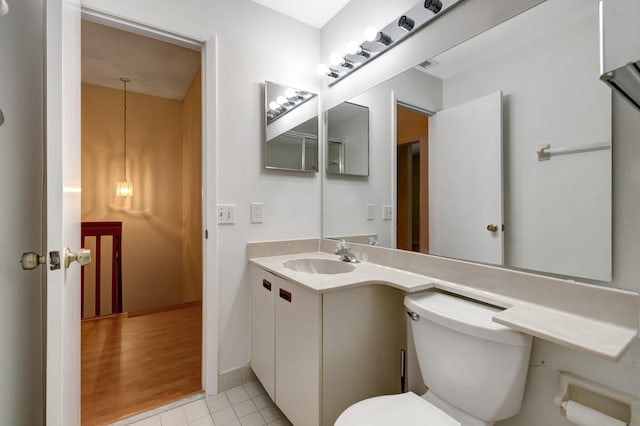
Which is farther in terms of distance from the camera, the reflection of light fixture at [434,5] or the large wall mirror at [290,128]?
the large wall mirror at [290,128]

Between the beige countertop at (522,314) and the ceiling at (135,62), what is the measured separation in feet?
7.84

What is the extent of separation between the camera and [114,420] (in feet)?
4.81

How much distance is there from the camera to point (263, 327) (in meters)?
1.60

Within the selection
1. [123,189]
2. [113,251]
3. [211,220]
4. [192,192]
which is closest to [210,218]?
[211,220]

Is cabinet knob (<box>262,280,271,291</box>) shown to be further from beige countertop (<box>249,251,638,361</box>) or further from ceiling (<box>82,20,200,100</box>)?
ceiling (<box>82,20,200,100</box>)

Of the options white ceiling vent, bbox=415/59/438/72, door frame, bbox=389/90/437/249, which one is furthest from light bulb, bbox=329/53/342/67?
white ceiling vent, bbox=415/59/438/72

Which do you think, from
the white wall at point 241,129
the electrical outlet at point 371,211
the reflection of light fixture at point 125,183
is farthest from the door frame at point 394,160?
the reflection of light fixture at point 125,183

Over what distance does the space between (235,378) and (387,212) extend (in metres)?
1.38

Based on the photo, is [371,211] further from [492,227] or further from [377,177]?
[492,227]

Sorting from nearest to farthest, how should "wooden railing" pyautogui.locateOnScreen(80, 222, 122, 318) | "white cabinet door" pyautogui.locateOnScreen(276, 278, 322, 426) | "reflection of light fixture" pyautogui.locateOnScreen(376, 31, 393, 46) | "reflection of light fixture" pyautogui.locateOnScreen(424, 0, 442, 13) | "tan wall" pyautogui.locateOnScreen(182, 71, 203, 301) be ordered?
1. "white cabinet door" pyautogui.locateOnScreen(276, 278, 322, 426)
2. "reflection of light fixture" pyautogui.locateOnScreen(424, 0, 442, 13)
3. "reflection of light fixture" pyautogui.locateOnScreen(376, 31, 393, 46)
4. "wooden railing" pyautogui.locateOnScreen(80, 222, 122, 318)
5. "tan wall" pyautogui.locateOnScreen(182, 71, 203, 301)

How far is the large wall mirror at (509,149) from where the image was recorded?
0.90 metres

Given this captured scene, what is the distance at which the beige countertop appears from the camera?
74cm

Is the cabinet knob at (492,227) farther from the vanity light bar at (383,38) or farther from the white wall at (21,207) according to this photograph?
the white wall at (21,207)

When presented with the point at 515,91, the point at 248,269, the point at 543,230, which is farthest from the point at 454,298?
the point at 248,269
